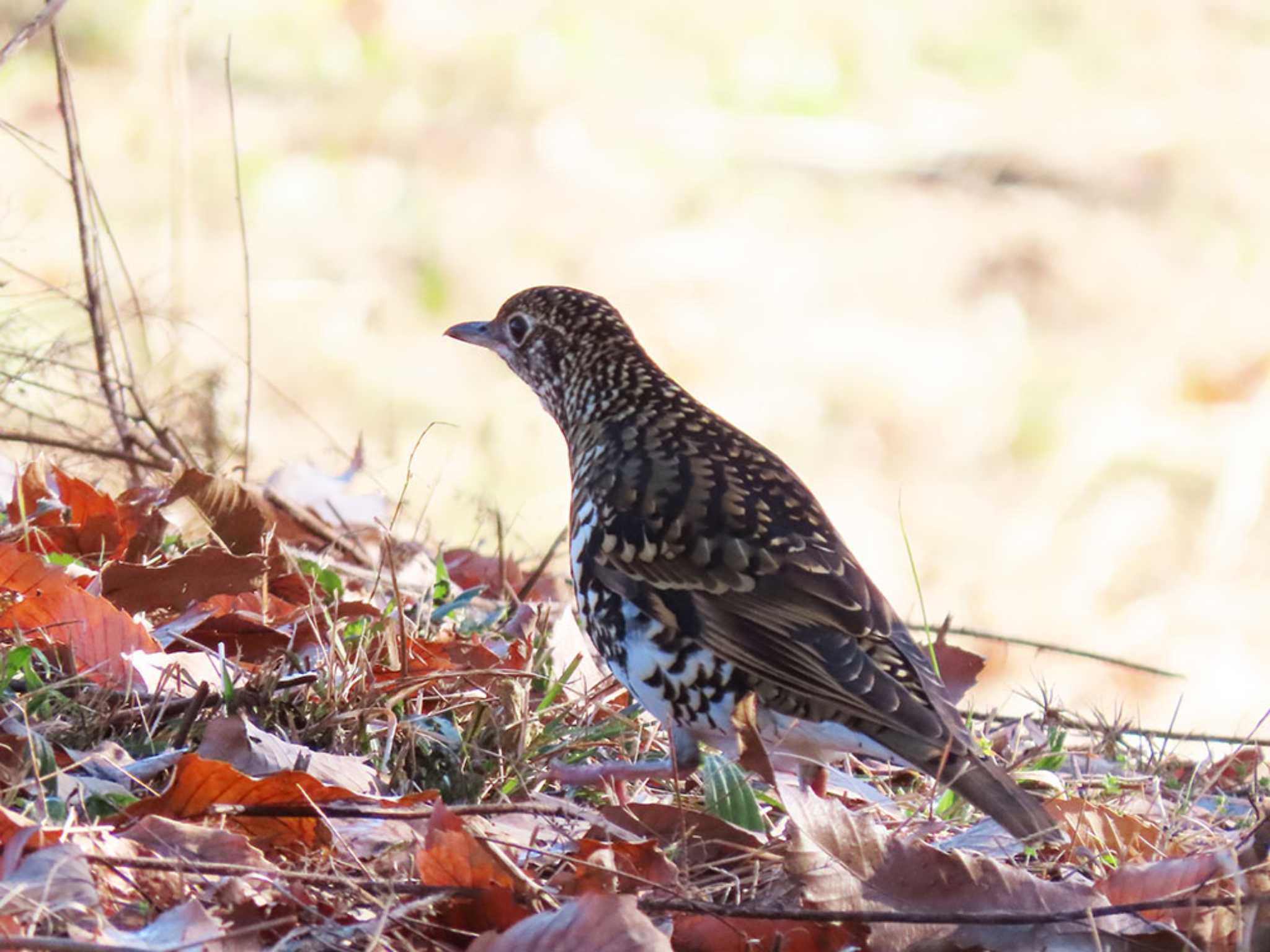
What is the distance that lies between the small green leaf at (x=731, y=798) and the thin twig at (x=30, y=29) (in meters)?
2.27

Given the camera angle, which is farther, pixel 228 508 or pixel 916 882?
pixel 228 508

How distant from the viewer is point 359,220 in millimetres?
10570

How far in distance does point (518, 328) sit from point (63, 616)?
2.03 meters

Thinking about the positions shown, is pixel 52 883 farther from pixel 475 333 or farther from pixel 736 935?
pixel 475 333

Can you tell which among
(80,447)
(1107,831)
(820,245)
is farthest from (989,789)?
(820,245)

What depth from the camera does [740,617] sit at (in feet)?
13.5

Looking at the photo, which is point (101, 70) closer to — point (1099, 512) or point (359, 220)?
point (359, 220)

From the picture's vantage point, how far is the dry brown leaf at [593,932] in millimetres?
2604

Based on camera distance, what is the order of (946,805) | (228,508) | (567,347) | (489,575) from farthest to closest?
(489,575) → (567,347) → (228,508) → (946,805)

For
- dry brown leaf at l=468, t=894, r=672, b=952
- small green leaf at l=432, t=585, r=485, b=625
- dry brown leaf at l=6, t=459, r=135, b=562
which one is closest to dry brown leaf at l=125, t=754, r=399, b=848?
dry brown leaf at l=468, t=894, r=672, b=952

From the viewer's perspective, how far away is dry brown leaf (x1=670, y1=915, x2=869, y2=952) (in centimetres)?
284

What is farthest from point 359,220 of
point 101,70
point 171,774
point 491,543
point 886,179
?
point 171,774

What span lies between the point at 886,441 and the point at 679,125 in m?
3.00

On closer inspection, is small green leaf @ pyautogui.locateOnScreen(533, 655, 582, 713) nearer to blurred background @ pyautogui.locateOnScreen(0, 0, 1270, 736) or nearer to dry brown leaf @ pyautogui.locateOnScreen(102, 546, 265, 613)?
dry brown leaf @ pyautogui.locateOnScreen(102, 546, 265, 613)
